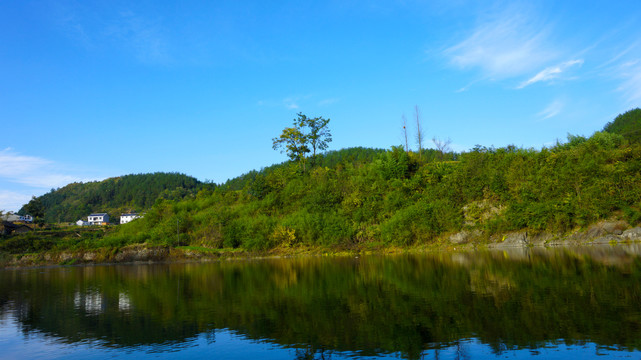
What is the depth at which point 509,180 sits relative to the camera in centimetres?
3622

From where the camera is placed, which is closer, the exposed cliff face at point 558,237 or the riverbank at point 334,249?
the exposed cliff face at point 558,237

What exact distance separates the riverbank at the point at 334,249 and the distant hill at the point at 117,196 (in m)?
70.6

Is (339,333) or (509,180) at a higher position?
(509,180)

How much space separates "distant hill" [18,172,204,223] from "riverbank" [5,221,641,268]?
232 ft

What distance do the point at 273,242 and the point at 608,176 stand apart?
32093 millimetres

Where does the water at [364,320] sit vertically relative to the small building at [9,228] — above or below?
below

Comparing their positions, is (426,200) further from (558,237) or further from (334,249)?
(558,237)

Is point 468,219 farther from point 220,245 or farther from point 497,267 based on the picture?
point 220,245

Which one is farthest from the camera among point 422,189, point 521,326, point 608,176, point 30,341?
point 422,189

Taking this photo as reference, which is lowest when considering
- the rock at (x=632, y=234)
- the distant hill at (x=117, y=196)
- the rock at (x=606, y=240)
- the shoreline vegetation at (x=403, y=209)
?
the rock at (x=606, y=240)

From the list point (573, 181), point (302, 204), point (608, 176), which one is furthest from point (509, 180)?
point (302, 204)

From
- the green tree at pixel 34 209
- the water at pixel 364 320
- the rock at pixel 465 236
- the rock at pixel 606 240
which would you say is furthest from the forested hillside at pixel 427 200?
the green tree at pixel 34 209

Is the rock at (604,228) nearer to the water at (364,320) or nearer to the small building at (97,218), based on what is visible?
the water at (364,320)

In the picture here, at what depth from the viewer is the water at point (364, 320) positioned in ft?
25.3
